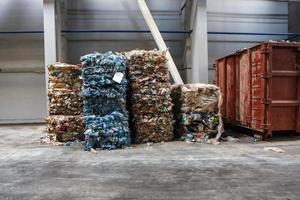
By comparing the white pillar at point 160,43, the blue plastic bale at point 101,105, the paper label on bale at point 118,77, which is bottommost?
the blue plastic bale at point 101,105

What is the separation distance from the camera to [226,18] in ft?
45.0

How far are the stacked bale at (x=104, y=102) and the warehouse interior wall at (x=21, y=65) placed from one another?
22.5ft

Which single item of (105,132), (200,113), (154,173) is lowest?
(154,173)

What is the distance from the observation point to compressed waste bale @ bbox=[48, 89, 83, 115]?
8.18m

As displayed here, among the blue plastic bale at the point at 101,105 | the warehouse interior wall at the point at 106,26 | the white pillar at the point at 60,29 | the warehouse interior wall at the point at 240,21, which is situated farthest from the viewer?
the warehouse interior wall at the point at 240,21

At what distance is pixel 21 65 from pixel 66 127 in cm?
639

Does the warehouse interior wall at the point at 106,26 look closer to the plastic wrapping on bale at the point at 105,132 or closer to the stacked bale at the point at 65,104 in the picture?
the stacked bale at the point at 65,104

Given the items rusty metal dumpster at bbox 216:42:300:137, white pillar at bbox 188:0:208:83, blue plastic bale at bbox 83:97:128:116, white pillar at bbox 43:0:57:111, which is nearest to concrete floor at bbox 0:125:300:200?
rusty metal dumpster at bbox 216:42:300:137

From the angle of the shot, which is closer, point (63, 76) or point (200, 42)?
point (63, 76)

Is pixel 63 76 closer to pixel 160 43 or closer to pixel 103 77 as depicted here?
pixel 103 77

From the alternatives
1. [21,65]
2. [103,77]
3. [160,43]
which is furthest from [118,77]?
[21,65]

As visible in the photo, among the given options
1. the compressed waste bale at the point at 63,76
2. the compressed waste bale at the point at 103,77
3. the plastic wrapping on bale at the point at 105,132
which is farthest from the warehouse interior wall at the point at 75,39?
the plastic wrapping on bale at the point at 105,132

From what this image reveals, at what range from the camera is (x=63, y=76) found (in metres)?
8.28

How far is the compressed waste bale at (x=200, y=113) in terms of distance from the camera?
8055 mm
